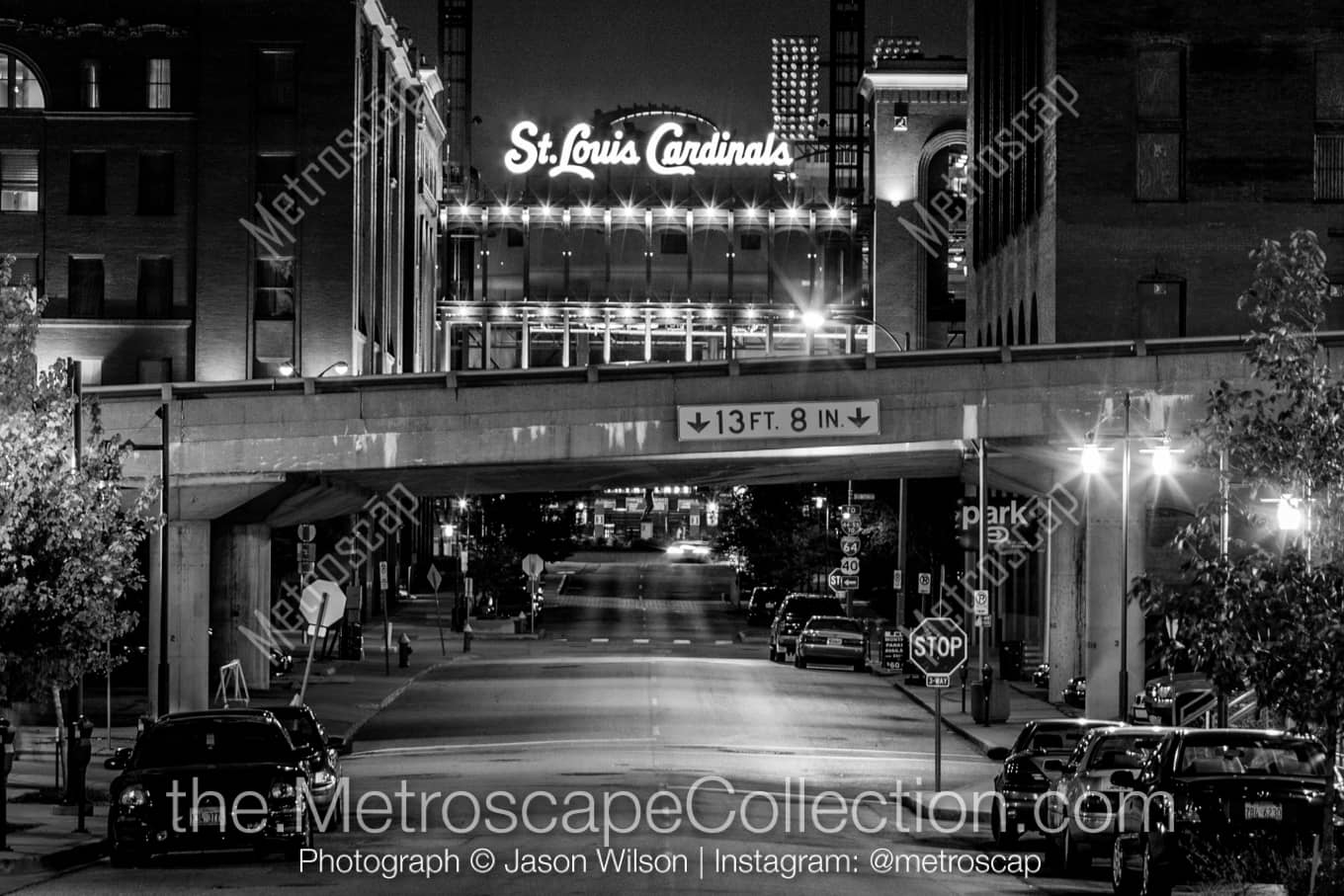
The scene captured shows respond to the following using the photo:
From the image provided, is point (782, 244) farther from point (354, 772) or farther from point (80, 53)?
point (354, 772)

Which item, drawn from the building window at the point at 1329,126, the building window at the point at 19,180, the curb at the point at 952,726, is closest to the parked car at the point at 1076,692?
the curb at the point at 952,726

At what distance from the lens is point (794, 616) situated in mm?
63969

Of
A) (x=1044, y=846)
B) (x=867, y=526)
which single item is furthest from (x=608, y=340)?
(x=1044, y=846)

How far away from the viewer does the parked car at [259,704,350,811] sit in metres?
22.5

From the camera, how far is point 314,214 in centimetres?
7406

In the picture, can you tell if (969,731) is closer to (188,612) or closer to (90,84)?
(188,612)

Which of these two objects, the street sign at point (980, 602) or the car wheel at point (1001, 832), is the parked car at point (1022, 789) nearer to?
the car wheel at point (1001, 832)

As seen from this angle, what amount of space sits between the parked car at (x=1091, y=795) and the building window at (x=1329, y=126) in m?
42.7

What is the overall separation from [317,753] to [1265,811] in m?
10.2

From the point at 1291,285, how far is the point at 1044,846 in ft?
25.2

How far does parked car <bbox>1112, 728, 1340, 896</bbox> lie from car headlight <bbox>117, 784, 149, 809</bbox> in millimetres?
9243

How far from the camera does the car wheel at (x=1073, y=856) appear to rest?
2081 centimetres

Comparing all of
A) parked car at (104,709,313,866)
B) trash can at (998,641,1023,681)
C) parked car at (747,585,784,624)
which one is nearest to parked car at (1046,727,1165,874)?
parked car at (104,709,313,866)

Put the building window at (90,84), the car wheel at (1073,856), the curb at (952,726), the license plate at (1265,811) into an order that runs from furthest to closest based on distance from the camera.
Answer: the building window at (90,84) < the curb at (952,726) < the car wheel at (1073,856) < the license plate at (1265,811)
